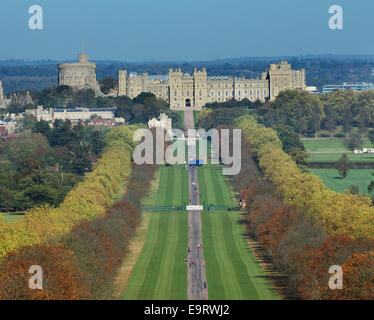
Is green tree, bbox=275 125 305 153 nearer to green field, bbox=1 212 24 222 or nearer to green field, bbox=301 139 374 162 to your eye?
green field, bbox=301 139 374 162

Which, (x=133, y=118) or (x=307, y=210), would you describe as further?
(x=133, y=118)

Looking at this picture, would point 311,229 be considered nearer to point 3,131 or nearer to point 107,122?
point 3,131

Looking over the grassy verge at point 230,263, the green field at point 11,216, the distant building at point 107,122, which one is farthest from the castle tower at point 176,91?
the grassy verge at point 230,263

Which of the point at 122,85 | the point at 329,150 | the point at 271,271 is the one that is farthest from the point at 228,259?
the point at 122,85

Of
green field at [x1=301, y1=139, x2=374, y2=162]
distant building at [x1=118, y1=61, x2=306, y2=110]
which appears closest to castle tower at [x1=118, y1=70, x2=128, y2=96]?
distant building at [x1=118, y1=61, x2=306, y2=110]
